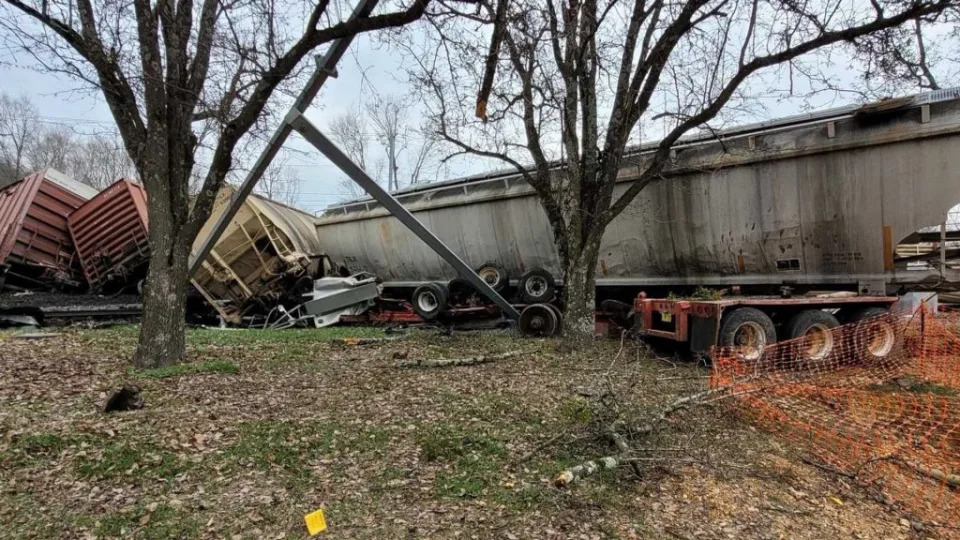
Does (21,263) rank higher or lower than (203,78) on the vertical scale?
lower

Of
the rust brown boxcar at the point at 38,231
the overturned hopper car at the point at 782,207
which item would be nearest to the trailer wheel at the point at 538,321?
the overturned hopper car at the point at 782,207

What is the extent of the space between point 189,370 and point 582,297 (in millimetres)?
5118

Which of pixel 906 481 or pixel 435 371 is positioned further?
pixel 435 371

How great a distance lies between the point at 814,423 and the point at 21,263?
1464cm

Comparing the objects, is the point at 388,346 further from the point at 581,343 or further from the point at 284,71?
the point at 284,71

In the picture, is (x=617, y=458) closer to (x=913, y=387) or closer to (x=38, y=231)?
(x=913, y=387)

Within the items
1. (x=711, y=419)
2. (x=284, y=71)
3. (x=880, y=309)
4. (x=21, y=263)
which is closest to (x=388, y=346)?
(x=284, y=71)

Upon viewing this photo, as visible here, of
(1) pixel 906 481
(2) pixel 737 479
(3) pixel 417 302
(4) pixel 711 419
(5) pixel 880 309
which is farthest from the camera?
(3) pixel 417 302

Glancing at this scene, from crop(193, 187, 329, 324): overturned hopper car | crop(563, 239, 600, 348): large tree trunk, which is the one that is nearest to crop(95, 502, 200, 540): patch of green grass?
crop(563, 239, 600, 348): large tree trunk

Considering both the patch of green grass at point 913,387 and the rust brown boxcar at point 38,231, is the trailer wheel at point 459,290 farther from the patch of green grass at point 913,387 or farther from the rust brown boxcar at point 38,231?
the rust brown boxcar at point 38,231

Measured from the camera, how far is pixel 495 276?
35.5 ft

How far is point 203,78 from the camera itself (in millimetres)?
6102

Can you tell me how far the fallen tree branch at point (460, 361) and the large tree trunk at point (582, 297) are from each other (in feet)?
3.37

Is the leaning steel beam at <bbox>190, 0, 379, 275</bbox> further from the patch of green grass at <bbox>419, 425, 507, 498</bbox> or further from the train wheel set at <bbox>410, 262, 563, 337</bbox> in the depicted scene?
the patch of green grass at <bbox>419, 425, 507, 498</bbox>
